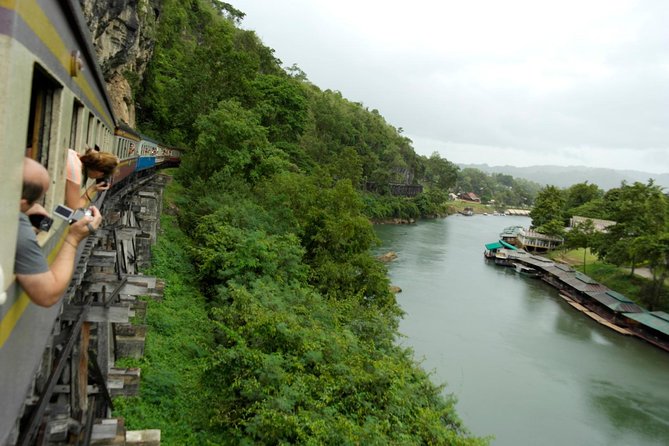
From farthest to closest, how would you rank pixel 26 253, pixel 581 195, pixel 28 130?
pixel 581 195, pixel 28 130, pixel 26 253

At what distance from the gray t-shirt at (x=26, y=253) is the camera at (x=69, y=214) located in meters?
0.22

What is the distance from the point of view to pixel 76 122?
4.66 metres

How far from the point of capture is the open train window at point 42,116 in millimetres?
3109

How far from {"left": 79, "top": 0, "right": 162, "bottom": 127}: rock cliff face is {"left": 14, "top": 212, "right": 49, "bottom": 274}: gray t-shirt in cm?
1736

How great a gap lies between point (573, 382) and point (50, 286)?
24.1 meters

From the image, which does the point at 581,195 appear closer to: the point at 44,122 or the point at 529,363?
the point at 529,363

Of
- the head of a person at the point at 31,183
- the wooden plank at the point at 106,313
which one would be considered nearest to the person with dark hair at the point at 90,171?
the head of a person at the point at 31,183

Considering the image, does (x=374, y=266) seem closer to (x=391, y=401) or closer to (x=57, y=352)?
(x=391, y=401)

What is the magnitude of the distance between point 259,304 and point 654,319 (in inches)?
1117

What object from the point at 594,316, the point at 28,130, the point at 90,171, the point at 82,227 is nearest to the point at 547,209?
the point at 594,316

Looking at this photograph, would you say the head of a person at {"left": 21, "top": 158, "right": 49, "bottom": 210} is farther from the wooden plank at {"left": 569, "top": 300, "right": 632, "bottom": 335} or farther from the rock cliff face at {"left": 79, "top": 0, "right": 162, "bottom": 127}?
the wooden plank at {"left": 569, "top": 300, "right": 632, "bottom": 335}

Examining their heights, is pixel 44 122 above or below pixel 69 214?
above

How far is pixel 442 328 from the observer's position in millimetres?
25328

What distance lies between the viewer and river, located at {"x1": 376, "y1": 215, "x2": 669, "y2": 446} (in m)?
17.6
